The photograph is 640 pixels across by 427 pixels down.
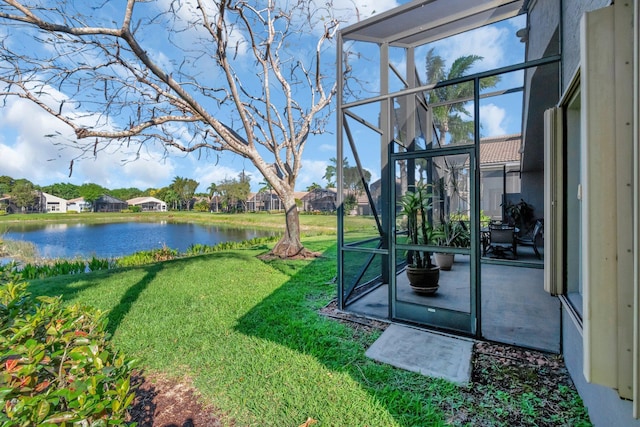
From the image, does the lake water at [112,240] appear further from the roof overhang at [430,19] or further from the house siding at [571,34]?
the house siding at [571,34]

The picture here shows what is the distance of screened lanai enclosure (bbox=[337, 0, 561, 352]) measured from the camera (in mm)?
3154

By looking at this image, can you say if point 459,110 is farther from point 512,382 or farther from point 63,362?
point 63,362

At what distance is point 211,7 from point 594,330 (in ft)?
28.5

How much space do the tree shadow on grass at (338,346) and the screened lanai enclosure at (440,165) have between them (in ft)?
2.13

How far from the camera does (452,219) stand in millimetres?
3992

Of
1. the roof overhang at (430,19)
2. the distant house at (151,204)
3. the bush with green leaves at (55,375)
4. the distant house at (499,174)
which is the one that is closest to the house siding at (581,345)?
the roof overhang at (430,19)

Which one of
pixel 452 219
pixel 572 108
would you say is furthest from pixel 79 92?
pixel 572 108

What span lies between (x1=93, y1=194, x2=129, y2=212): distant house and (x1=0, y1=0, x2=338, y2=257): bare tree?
6731cm

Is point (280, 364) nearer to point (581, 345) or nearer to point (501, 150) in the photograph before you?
point (581, 345)

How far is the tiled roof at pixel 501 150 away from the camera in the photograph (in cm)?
760

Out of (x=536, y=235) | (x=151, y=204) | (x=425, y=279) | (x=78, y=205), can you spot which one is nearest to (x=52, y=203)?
(x=78, y=205)

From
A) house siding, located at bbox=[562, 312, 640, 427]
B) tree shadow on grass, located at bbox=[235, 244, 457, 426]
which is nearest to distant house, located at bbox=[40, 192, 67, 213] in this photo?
tree shadow on grass, located at bbox=[235, 244, 457, 426]

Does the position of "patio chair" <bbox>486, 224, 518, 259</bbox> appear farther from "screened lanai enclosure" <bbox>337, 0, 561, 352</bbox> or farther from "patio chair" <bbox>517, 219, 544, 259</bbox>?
"patio chair" <bbox>517, 219, 544, 259</bbox>

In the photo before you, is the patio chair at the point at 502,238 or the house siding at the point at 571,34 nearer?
the house siding at the point at 571,34
